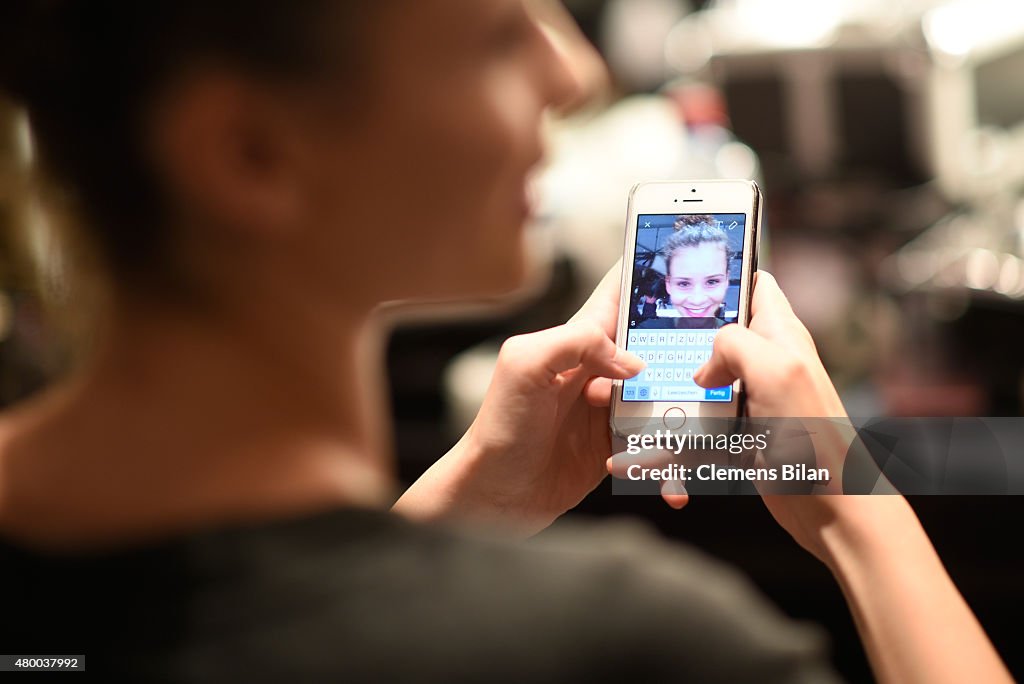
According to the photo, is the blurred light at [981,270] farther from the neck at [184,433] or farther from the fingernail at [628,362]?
the neck at [184,433]

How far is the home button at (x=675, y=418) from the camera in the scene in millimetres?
628

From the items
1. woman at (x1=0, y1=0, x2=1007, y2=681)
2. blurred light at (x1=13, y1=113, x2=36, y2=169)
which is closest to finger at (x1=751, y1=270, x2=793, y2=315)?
woman at (x1=0, y1=0, x2=1007, y2=681)

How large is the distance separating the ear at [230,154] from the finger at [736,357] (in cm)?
29

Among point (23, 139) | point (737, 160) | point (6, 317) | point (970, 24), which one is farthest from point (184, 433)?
point (737, 160)

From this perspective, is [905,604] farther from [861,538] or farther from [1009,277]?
[1009,277]

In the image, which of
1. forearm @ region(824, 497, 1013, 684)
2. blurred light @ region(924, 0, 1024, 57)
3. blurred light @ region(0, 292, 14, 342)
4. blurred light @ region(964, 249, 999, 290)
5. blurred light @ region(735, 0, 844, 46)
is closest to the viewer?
forearm @ region(824, 497, 1013, 684)

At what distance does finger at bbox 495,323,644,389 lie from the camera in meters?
0.61

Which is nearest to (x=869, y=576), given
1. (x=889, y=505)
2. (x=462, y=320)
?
(x=889, y=505)

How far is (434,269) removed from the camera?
1.25 ft

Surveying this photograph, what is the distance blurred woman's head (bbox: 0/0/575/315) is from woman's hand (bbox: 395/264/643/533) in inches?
9.3

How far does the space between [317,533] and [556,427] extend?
0.30 metres

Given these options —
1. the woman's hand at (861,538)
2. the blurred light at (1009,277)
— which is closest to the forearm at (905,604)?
the woman's hand at (861,538)

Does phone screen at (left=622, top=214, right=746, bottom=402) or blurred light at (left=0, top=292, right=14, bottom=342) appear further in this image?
blurred light at (left=0, top=292, right=14, bottom=342)

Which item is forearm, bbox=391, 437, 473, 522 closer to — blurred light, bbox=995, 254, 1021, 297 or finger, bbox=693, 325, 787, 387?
finger, bbox=693, 325, 787, 387
